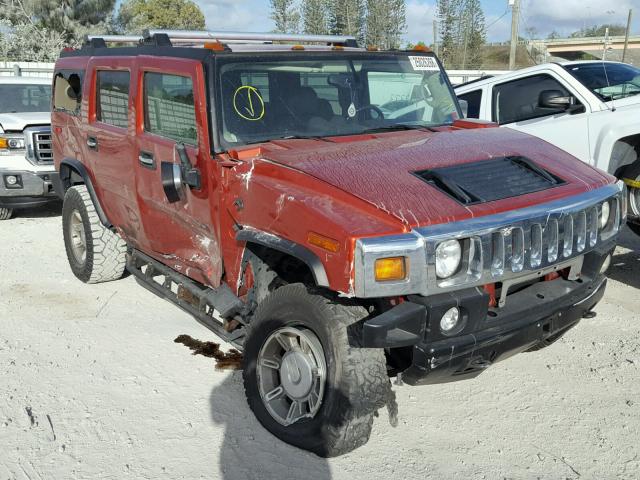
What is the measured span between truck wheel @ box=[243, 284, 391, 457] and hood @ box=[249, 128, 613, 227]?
0.56 meters

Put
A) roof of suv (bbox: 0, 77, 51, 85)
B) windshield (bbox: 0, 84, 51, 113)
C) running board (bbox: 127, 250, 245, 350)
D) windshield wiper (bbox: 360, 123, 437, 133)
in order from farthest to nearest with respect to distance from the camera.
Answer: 1. roof of suv (bbox: 0, 77, 51, 85)
2. windshield (bbox: 0, 84, 51, 113)
3. windshield wiper (bbox: 360, 123, 437, 133)
4. running board (bbox: 127, 250, 245, 350)

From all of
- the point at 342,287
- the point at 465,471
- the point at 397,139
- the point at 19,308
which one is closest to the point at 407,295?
the point at 342,287

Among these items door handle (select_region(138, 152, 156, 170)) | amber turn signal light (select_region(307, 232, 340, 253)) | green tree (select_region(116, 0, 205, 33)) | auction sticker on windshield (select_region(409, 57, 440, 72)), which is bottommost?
amber turn signal light (select_region(307, 232, 340, 253))

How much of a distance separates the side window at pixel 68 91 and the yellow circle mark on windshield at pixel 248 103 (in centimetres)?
232

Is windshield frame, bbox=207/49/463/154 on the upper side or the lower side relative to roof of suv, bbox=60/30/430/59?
lower

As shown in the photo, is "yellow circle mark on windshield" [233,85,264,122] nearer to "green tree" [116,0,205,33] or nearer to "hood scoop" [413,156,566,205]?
"hood scoop" [413,156,566,205]

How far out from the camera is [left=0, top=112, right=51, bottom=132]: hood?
8406 millimetres

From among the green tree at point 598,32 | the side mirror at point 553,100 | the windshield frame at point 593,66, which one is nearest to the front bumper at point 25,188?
the side mirror at point 553,100

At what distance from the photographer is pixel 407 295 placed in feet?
9.61

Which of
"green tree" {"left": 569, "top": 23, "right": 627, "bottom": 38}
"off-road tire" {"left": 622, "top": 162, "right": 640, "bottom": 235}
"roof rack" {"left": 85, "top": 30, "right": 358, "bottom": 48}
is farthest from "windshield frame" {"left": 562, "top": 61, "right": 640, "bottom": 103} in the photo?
"green tree" {"left": 569, "top": 23, "right": 627, "bottom": 38}

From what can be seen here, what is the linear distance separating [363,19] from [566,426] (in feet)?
144

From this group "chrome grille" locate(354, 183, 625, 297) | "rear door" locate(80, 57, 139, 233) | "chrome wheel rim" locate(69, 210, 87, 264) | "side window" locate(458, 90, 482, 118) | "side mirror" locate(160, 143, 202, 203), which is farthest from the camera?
"side window" locate(458, 90, 482, 118)

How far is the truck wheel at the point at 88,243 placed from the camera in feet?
18.6

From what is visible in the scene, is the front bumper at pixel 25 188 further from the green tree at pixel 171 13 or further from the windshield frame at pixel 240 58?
the green tree at pixel 171 13
